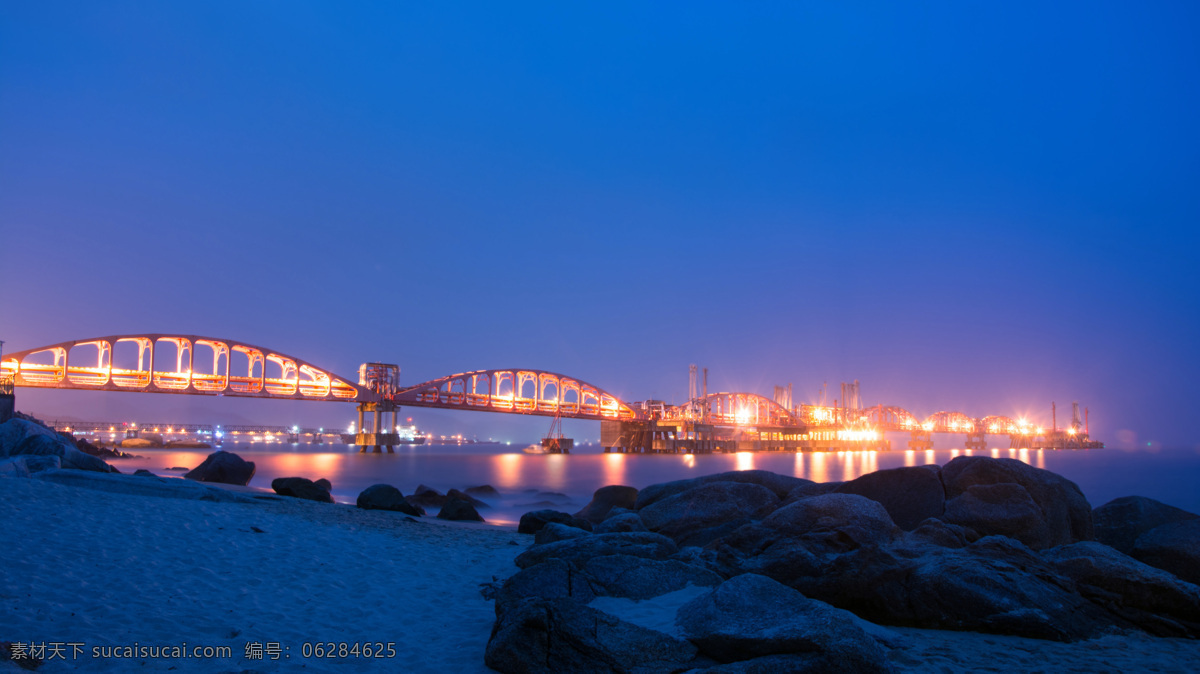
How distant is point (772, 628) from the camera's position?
5.85 m

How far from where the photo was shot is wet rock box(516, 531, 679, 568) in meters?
9.12

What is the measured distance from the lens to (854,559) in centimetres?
821

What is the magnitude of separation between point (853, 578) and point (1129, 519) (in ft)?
27.5

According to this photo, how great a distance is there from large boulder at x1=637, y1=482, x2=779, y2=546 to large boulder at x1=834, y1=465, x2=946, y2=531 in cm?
186

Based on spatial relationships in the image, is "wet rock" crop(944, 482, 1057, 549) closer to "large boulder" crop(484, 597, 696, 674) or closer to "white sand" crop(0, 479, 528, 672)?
"white sand" crop(0, 479, 528, 672)

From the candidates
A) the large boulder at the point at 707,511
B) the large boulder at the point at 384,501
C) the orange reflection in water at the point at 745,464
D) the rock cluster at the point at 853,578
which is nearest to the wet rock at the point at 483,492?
the large boulder at the point at 384,501

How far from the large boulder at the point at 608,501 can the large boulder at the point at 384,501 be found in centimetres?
507

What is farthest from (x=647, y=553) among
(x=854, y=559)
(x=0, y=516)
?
(x=0, y=516)

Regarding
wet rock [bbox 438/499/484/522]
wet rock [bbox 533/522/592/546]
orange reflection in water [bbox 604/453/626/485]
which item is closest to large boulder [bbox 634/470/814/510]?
wet rock [bbox 533/522/592/546]

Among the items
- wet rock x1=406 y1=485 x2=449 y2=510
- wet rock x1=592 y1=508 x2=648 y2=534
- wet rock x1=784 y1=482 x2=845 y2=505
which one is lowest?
wet rock x1=406 y1=485 x2=449 y2=510

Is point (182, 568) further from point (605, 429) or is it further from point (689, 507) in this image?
point (605, 429)

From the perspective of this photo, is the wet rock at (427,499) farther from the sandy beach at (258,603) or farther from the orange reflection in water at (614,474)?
the orange reflection in water at (614,474)

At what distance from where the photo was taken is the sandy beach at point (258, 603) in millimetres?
6027

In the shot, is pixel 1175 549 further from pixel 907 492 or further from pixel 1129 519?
pixel 907 492
